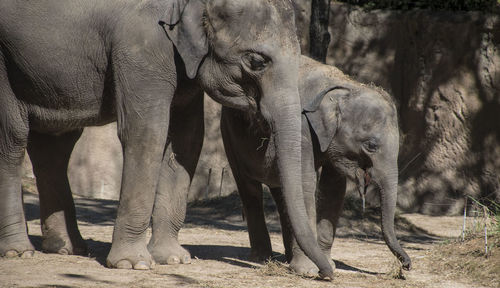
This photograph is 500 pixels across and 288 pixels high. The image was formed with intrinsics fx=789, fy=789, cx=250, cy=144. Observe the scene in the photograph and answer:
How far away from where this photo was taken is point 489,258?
715 centimetres

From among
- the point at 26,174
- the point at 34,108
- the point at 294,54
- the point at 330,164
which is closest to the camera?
the point at 294,54

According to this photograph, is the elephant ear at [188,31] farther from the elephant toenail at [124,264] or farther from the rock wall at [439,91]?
the rock wall at [439,91]

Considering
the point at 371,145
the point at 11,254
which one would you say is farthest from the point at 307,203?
the point at 11,254

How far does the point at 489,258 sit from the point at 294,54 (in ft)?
8.60

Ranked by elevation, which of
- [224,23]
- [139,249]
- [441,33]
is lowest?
[139,249]

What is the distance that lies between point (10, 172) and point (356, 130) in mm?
3129

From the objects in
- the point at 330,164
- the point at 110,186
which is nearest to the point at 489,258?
the point at 330,164

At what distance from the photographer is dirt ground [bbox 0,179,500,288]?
6.03 m

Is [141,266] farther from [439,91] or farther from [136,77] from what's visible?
[439,91]

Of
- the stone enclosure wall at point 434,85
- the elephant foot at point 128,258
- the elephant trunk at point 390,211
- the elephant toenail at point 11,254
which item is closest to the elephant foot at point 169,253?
the elephant foot at point 128,258

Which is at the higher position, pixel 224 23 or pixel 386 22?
pixel 386 22

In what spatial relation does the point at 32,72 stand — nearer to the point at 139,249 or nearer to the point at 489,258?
the point at 139,249

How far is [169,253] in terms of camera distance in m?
7.10

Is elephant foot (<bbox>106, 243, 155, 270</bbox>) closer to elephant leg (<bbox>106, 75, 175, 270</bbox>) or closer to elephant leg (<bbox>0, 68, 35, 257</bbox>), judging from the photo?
elephant leg (<bbox>106, 75, 175, 270</bbox>)
